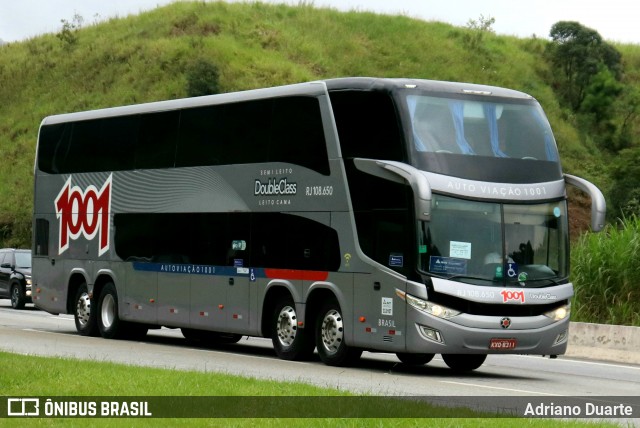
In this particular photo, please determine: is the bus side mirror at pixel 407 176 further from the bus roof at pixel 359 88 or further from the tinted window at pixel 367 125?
the bus roof at pixel 359 88

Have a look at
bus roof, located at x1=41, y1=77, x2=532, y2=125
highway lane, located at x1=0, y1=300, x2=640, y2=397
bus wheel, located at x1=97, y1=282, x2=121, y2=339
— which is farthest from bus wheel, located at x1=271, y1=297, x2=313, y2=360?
bus wheel, located at x1=97, y1=282, x2=121, y2=339

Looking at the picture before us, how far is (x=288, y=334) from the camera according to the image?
21438mm

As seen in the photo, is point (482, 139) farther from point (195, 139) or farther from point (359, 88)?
point (195, 139)

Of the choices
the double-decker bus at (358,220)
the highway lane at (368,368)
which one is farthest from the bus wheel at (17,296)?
the double-decker bus at (358,220)

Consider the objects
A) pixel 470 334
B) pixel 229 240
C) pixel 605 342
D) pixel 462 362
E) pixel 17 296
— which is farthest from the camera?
pixel 17 296

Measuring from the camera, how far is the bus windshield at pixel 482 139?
1925 centimetres

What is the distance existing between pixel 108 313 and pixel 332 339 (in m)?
7.70

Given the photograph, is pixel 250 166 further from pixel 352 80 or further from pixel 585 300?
pixel 585 300

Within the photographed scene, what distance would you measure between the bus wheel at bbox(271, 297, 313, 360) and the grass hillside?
4791 cm

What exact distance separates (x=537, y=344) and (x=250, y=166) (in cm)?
586

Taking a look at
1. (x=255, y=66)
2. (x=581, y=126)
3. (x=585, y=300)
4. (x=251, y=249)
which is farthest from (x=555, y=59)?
(x=251, y=249)

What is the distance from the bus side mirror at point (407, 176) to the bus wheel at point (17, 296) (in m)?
22.3

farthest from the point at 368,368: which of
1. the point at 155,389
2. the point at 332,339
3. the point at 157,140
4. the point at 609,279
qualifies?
the point at 609,279

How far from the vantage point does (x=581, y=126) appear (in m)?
83.0
